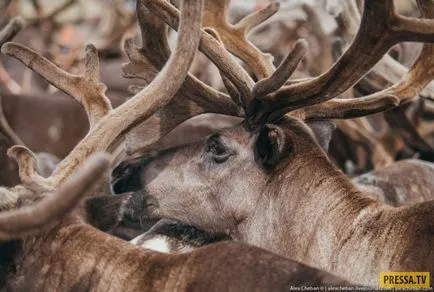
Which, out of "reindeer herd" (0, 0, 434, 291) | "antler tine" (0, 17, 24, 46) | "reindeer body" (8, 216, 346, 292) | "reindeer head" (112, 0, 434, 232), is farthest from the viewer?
"antler tine" (0, 17, 24, 46)

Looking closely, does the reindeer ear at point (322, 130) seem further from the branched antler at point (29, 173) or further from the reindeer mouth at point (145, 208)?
the branched antler at point (29, 173)

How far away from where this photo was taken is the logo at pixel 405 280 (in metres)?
2.40

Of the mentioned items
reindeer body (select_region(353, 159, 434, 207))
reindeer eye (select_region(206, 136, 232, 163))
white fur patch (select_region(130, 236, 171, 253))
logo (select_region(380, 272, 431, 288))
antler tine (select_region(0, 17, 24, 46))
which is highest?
antler tine (select_region(0, 17, 24, 46))

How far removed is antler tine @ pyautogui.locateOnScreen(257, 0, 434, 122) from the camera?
9.00 feet

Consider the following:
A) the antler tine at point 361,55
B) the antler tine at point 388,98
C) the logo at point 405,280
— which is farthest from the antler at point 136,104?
the logo at point 405,280

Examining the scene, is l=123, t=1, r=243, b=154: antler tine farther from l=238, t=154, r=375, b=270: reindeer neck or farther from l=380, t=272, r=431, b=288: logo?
l=380, t=272, r=431, b=288: logo

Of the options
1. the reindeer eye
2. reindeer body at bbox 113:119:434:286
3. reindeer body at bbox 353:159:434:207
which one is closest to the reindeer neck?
reindeer body at bbox 113:119:434:286

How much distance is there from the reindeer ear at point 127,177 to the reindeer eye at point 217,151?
275mm

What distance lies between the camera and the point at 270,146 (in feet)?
9.88

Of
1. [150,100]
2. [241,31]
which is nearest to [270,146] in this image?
[150,100]

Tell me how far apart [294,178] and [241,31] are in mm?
1127

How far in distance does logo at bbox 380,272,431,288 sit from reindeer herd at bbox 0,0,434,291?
0.06 meters

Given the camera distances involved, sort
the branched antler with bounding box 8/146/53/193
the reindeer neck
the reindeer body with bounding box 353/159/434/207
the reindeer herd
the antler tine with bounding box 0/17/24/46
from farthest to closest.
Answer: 1. the reindeer body with bounding box 353/159/434/207
2. the antler tine with bounding box 0/17/24/46
3. the reindeer neck
4. the branched antler with bounding box 8/146/53/193
5. the reindeer herd

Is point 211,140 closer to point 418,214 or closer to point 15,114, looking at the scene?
point 418,214
